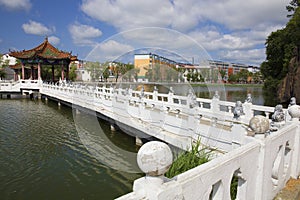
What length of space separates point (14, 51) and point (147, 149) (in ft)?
109

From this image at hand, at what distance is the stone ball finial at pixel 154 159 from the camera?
145 centimetres

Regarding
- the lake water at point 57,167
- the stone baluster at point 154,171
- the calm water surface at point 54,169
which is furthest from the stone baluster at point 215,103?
the stone baluster at point 154,171

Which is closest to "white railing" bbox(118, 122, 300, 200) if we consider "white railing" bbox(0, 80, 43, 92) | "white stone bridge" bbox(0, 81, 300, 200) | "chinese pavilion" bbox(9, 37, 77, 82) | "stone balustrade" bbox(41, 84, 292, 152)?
"white stone bridge" bbox(0, 81, 300, 200)

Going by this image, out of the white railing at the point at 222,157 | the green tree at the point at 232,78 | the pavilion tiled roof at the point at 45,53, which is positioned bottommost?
the white railing at the point at 222,157

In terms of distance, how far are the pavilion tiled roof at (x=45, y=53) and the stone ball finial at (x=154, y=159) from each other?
2903 centimetres

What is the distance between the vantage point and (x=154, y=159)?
145 centimetres

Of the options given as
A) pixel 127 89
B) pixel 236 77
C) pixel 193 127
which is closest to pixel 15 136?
pixel 127 89

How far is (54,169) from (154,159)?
655 centimetres

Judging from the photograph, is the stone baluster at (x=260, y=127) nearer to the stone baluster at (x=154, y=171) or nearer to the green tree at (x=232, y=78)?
the stone baluster at (x=154, y=171)

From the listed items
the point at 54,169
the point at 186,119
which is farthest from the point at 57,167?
the point at 186,119

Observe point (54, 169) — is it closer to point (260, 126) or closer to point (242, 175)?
point (242, 175)

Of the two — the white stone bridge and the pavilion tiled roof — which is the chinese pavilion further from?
the white stone bridge

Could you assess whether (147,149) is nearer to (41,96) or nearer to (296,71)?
(296,71)

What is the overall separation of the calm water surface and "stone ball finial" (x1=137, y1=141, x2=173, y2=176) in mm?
4647
